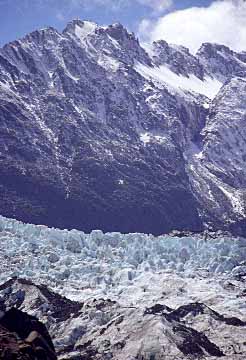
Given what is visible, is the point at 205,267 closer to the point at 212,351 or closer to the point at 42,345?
the point at 212,351

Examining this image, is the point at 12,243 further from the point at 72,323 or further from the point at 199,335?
the point at 199,335

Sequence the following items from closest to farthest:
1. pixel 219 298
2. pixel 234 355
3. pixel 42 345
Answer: pixel 42 345 < pixel 234 355 < pixel 219 298

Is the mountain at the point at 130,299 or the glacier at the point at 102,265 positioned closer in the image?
the mountain at the point at 130,299

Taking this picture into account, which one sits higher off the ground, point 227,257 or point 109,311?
point 227,257

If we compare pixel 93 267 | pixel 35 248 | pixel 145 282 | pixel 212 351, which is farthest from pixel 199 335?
pixel 35 248

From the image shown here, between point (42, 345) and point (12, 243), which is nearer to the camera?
point (42, 345)

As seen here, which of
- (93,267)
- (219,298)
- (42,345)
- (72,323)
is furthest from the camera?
(93,267)

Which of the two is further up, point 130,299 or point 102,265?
point 102,265

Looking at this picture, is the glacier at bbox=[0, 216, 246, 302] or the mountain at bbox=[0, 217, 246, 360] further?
the glacier at bbox=[0, 216, 246, 302]
